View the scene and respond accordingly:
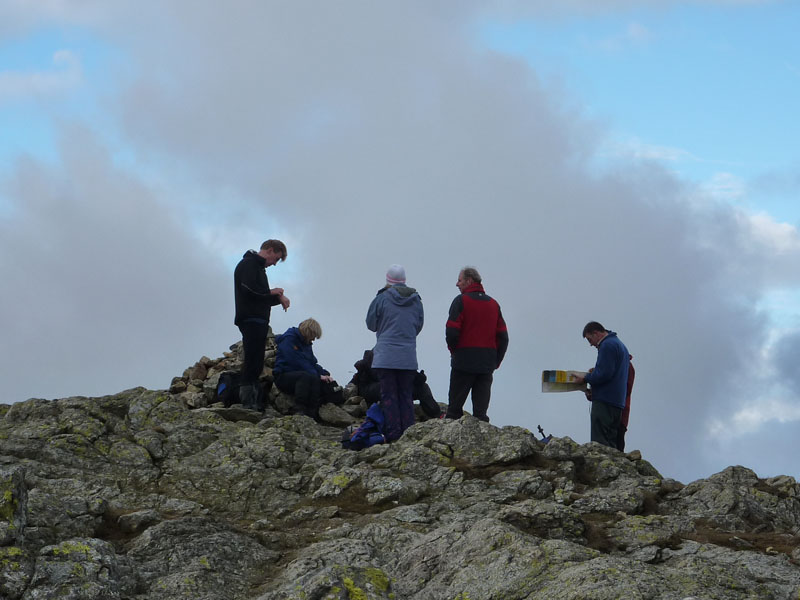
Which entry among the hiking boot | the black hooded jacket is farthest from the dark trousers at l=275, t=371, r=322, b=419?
the black hooded jacket

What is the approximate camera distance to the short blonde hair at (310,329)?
19875mm

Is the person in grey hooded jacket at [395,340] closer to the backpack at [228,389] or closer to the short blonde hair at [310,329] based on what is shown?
the short blonde hair at [310,329]

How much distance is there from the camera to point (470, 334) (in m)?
17.1

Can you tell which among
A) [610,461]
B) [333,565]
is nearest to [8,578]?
[333,565]

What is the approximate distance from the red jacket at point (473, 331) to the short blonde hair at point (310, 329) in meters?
4.11

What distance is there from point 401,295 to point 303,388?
15.9ft

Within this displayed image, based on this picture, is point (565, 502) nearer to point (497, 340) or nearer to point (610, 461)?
point (610, 461)

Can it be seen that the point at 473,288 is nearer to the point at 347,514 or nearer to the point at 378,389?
the point at 378,389

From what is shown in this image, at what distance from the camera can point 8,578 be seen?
859 centimetres

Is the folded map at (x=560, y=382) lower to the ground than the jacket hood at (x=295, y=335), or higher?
lower

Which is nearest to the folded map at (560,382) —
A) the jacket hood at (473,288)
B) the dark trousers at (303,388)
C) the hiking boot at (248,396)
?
the jacket hood at (473,288)

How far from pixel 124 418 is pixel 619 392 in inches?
408

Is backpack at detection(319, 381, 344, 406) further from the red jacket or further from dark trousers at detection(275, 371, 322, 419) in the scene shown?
the red jacket

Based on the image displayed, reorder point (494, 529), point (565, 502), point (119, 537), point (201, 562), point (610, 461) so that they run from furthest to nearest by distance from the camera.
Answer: point (610, 461)
point (565, 502)
point (119, 537)
point (201, 562)
point (494, 529)
